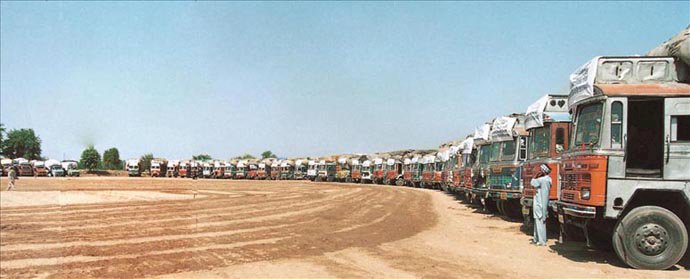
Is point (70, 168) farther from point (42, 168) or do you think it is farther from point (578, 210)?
point (578, 210)

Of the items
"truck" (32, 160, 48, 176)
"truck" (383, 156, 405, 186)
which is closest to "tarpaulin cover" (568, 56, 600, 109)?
"truck" (383, 156, 405, 186)

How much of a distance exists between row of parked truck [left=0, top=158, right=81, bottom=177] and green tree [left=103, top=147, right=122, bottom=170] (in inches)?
1535

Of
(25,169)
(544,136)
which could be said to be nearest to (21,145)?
(25,169)

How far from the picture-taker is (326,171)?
6425 centimetres

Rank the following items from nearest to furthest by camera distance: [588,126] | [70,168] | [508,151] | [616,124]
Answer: [616,124]
[588,126]
[508,151]
[70,168]

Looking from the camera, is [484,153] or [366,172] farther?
[366,172]

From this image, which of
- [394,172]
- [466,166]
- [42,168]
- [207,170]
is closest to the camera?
[466,166]

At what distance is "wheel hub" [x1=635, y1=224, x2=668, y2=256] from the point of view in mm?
8906

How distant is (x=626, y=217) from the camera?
902 centimetres

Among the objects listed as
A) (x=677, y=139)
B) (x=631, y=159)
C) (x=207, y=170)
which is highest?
(x=677, y=139)

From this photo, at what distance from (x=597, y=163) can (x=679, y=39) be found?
2.69m

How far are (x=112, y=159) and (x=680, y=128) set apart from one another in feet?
396

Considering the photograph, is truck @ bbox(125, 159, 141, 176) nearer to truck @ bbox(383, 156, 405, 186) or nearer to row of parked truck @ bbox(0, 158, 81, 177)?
row of parked truck @ bbox(0, 158, 81, 177)

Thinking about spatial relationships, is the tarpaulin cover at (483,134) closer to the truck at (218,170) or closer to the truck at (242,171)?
the truck at (242,171)
